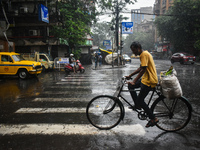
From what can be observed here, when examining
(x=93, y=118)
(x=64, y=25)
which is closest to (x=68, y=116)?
(x=93, y=118)

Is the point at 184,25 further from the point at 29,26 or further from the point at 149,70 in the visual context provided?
the point at 149,70

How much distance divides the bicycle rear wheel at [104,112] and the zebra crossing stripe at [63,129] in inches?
5.7

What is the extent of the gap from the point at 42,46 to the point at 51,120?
78.9 feet

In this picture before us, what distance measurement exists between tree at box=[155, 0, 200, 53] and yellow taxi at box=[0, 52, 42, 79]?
2745 cm

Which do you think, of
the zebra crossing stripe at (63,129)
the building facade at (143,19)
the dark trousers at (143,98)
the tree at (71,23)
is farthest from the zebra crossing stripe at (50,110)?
the building facade at (143,19)

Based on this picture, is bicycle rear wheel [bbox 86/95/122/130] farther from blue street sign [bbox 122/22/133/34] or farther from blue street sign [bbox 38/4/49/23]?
blue street sign [bbox 122/22/133/34]

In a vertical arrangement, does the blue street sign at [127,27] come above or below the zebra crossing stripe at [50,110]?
above

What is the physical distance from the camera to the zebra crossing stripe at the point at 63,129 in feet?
11.9

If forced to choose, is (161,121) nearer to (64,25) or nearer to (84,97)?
(84,97)

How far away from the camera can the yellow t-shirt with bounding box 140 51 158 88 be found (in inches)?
134

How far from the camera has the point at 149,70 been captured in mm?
3523

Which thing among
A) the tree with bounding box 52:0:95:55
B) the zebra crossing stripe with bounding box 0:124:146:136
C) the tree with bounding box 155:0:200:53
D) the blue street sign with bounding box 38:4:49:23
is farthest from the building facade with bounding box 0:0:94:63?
the zebra crossing stripe with bounding box 0:124:146:136

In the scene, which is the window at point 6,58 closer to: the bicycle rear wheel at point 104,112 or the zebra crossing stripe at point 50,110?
the zebra crossing stripe at point 50,110

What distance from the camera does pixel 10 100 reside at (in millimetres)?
6371
